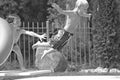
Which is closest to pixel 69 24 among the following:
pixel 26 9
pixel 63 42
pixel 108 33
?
pixel 63 42

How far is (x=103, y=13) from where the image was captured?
12.5 metres

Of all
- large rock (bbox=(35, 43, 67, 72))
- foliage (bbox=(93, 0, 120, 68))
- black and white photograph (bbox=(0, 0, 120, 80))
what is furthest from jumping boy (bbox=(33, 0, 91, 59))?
foliage (bbox=(93, 0, 120, 68))

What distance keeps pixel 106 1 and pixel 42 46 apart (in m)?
3.36

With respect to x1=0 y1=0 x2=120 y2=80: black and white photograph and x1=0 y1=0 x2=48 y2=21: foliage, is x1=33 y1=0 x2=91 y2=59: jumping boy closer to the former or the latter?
x1=0 y1=0 x2=120 y2=80: black and white photograph

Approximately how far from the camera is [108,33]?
40.9ft

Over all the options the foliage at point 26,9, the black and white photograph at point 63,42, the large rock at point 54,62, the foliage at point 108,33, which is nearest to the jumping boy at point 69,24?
the black and white photograph at point 63,42

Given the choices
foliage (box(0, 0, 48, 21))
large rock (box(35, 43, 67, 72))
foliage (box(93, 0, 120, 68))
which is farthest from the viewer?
foliage (box(0, 0, 48, 21))

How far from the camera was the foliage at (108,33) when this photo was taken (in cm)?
1234

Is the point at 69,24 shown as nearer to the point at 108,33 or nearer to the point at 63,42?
the point at 63,42

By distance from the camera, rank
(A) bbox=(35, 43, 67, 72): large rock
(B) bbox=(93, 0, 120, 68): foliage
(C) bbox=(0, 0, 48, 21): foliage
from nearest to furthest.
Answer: (A) bbox=(35, 43, 67, 72): large rock, (B) bbox=(93, 0, 120, 68): foliage, (C) bbox=(0, 0, 48, 21): foliage

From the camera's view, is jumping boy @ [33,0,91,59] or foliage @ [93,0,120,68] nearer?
jumping boy @ [33,0,91,59]

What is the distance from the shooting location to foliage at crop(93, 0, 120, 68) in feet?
40.5

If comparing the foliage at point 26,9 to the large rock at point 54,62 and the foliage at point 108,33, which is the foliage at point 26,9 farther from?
the large rock at point 54,62

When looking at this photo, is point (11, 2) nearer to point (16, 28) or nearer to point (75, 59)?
point (75, 59)
